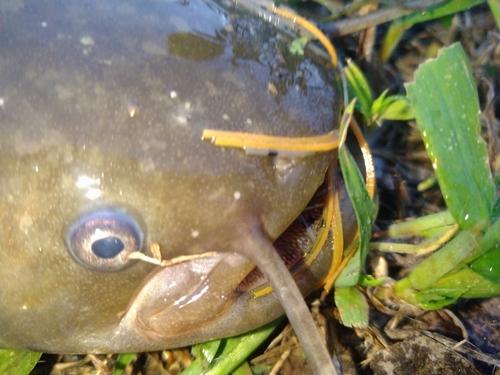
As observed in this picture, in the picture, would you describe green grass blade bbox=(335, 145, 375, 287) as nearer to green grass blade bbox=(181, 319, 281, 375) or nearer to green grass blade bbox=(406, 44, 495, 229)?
green grass blade bbox=(406, 44, 495, 229)

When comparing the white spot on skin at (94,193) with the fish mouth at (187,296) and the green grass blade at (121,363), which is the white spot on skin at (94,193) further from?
the green grass blade at (121,363)

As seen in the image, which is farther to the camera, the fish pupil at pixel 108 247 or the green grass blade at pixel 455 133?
the green grass blade at pixel 455 133

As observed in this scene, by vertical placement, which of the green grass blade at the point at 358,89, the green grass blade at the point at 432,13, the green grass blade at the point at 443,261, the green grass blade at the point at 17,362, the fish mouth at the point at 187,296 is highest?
the green grass blade at the point at 432,13

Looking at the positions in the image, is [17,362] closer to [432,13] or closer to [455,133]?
[455,133]

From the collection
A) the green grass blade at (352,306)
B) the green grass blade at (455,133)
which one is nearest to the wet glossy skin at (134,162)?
Result: the green grass blade at (455,133)

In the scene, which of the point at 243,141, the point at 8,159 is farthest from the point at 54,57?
the point at 243,141

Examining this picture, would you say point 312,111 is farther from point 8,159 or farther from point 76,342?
point 76,342

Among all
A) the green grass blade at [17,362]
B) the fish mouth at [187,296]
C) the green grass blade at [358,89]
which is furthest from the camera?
the green grass blade at [358,89]

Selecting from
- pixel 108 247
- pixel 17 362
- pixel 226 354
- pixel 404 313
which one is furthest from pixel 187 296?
pixel 404 313
